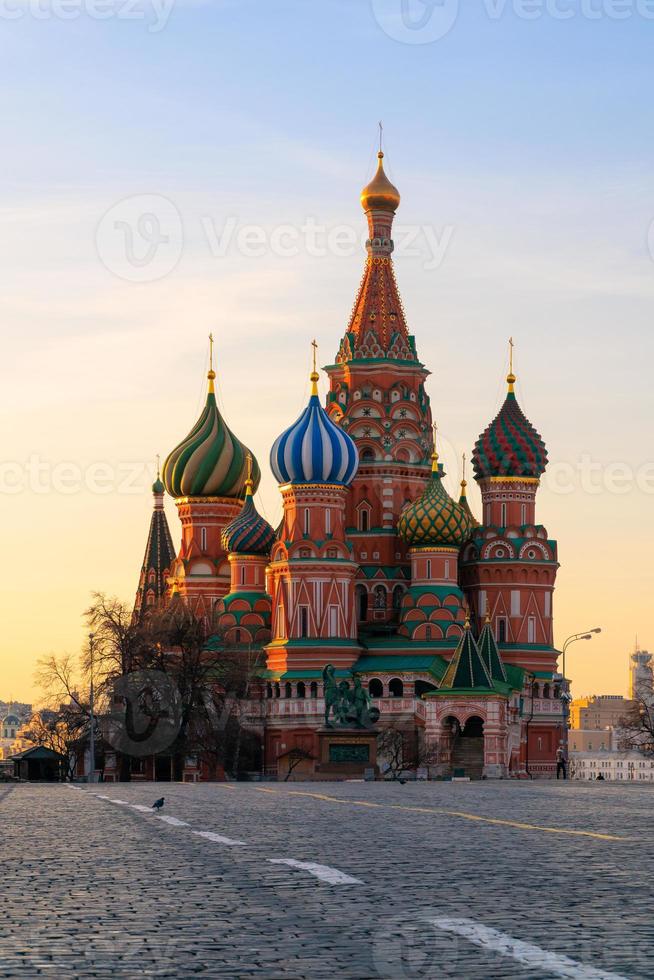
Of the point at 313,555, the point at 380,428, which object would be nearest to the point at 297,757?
the point at 313,555

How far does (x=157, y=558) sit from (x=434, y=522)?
23.4 m

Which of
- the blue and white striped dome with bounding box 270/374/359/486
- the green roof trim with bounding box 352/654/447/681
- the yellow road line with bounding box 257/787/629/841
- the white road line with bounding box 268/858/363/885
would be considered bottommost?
the white road line with bounding box 268/858/363/885

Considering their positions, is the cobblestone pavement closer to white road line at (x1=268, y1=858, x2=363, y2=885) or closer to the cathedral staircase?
white road line at (x1=268, y1=858, x2=363, y2=885)

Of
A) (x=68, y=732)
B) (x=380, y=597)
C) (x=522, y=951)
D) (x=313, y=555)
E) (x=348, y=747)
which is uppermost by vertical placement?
(x=313, y=555)

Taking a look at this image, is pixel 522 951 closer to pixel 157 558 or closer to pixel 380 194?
pixel 380 194

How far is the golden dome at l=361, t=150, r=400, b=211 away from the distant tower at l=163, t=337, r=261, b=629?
46.7 feet

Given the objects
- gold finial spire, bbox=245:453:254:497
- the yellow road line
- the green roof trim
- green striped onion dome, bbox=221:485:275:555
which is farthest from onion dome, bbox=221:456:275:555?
the yellow road line

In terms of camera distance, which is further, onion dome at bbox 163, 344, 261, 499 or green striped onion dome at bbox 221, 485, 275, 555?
onion dome at bbox 163, 344, 261, 499

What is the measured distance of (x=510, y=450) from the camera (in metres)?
90.8

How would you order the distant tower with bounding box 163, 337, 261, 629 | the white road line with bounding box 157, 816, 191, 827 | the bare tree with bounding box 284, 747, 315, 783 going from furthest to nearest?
the distant tower with bounding box 163, 337, 261, 629 → the bare tree with bounding box 284, 747, 315, 783 → the white road line with bounding box 157, 816, 191, 827

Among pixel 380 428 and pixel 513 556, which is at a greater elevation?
pixel 380 428

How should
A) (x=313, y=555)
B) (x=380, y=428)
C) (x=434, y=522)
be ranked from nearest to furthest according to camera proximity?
(x=313, y=555) < (x=434, y=522) < (x=380, y=428)

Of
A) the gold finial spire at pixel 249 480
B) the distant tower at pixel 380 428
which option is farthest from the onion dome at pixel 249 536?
the distant tower at pixel 380 428

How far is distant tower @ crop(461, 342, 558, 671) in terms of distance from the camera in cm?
8881
